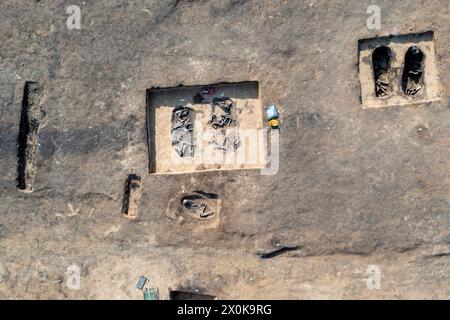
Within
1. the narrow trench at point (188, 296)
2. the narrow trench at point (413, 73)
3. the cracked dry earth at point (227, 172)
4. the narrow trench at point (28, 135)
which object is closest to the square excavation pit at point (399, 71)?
the narrow trench at point (413, 73)

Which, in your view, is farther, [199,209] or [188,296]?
[188,296]

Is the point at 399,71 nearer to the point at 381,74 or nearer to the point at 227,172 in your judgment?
the point at 381,74

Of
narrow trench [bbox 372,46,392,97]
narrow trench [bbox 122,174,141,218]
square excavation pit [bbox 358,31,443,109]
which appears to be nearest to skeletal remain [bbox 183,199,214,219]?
narrow trench [bbox 122,174,141,218]

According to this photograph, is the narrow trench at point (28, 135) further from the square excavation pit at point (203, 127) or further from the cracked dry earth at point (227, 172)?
the square excavation pit at point (203, 127)

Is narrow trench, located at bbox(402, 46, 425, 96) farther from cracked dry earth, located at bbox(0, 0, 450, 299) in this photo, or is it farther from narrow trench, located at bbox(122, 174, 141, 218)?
narrow trench, located at bbox(122, 174, 141, 218)

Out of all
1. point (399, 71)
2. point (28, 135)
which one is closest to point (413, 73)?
point (399, 71)

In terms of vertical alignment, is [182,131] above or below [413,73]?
below
